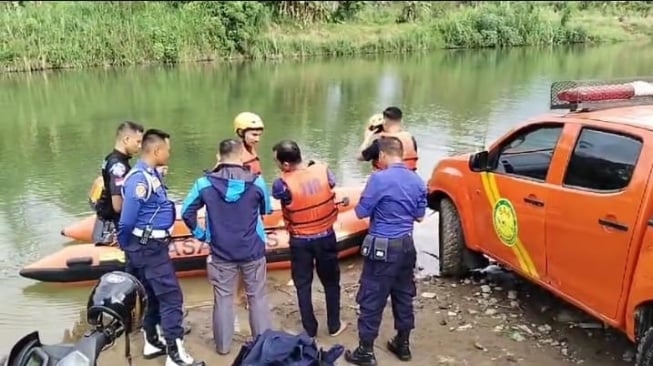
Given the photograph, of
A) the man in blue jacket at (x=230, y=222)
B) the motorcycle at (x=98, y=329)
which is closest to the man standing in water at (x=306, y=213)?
the man in blue jacket at (x=230, y=222)

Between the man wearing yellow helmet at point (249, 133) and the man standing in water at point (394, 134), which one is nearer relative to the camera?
the man wearing yellow helmet at point (249, 133)

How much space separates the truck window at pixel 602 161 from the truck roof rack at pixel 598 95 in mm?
476

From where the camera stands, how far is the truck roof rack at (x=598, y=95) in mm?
5375

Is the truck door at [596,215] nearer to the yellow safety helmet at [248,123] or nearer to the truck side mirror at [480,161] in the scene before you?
the truck side mirror at [480,161]

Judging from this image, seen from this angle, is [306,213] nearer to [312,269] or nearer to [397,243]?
[312,269]

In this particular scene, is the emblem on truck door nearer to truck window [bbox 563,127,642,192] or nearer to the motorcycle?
truck window [bbox 563,127,642,192]

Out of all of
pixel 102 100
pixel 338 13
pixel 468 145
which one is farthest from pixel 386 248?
pixel 338 13

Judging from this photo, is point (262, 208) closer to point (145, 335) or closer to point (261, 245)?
point (261, 245)

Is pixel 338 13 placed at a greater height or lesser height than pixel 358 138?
greater

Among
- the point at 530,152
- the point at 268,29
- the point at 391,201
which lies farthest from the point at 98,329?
the point at 268,29

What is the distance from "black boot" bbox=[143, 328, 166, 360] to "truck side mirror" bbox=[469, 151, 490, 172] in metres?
Answer: 2.93

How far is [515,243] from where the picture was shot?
217 inches

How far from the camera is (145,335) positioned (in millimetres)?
5371

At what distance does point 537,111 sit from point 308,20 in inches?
974
